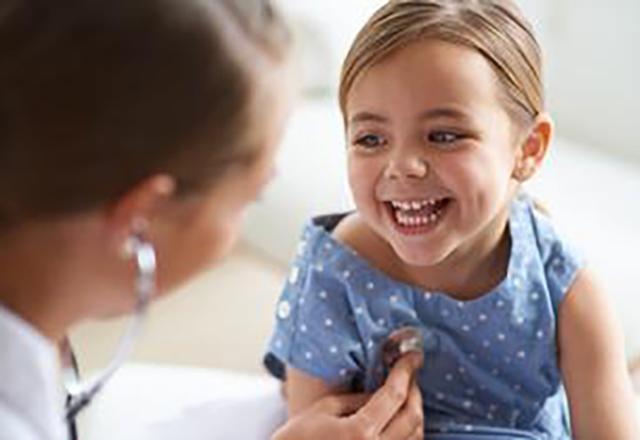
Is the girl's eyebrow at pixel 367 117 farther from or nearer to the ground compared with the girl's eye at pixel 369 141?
farther from the ground

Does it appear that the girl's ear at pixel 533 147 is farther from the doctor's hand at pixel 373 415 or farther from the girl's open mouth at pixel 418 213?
the doctor's hand at pixel 373 415

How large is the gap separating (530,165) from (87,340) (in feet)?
3.00

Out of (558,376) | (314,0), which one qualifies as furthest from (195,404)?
(314,0)

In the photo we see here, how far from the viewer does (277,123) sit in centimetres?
76

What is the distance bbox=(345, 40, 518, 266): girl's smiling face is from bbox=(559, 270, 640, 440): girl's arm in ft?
0.47

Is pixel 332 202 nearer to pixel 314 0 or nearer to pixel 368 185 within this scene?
pixel 314 0

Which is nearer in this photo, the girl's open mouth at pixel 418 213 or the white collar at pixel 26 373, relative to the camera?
the white collar at pixel 26 373

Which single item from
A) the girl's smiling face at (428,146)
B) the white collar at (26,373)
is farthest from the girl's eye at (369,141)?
the white collar at (26,373)

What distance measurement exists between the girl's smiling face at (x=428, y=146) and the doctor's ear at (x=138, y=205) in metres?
0.40

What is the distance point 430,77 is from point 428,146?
68mm

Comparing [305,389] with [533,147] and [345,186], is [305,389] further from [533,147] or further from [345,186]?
[345,186]

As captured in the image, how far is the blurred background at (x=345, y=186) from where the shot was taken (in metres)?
1.82

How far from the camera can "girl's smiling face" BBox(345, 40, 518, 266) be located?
3.53 ft

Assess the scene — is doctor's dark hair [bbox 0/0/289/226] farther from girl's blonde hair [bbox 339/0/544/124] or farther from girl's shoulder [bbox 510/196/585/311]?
girl's shoulder [bbox 510/196/585/311]
